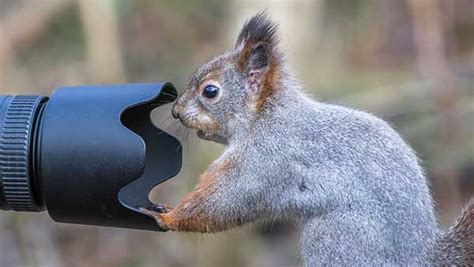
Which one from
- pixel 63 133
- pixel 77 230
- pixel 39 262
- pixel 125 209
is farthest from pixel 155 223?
pixel 77 230

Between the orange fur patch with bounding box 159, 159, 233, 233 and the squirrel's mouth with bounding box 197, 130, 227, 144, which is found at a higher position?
the squirrel's mouth with bounding box 197, 130, 227, 144

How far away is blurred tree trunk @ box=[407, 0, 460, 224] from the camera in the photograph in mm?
3422

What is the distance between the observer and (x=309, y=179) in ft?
4.65

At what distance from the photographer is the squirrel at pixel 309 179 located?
1.38 meters

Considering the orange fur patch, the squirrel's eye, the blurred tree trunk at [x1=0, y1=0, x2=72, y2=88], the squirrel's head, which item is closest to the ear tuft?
the squirrel's head

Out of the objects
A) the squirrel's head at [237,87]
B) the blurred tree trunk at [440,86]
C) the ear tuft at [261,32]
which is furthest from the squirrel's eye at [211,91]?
the blurred tree trunk at [440,86]

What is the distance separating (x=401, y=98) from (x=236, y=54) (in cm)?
213

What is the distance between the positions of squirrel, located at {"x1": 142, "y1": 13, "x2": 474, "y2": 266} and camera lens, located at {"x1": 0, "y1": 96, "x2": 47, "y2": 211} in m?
0.21

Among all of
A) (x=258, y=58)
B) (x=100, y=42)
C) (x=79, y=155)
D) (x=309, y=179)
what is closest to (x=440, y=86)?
(x=100, y=42)

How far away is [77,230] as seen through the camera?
3574 millimetres

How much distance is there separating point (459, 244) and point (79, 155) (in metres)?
0.63

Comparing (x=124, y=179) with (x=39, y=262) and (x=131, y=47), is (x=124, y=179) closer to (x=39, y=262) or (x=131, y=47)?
(x=39, y=262)

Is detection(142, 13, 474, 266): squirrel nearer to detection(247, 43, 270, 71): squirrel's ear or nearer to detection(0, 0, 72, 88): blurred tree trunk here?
detection(247, 43, 270, 71): squirrel's ear

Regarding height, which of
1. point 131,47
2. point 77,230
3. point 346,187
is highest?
point 346,187
